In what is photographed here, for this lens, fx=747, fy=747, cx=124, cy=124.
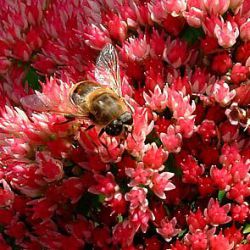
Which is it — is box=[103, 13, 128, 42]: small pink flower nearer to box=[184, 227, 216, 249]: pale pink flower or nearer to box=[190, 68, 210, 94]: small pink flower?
box=[190, 68, 210, 94]: small pink flower

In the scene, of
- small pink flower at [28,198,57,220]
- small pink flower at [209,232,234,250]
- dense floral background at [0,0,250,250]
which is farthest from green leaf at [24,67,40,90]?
small pink flower at [209,232,234,250]

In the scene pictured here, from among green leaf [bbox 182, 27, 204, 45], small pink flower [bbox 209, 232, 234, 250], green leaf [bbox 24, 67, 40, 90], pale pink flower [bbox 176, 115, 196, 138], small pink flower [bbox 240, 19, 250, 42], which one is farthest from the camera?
green leaf [bbox 24, 67, 40, 90]

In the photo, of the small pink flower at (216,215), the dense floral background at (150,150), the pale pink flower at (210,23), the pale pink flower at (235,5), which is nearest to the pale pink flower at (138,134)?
the dense floral background at (150,150)

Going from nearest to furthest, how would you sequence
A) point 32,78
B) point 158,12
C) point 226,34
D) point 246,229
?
point 246,229 < point 226,34 < point 158,12 < point 32,78

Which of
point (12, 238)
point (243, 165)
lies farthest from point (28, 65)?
point (243, 165)

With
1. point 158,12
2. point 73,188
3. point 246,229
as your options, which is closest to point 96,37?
point 158,12

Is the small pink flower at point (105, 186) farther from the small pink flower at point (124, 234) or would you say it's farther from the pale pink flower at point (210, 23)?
the pale pink flower at point (210, 23)

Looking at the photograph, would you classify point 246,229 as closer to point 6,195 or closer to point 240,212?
point 240,212
